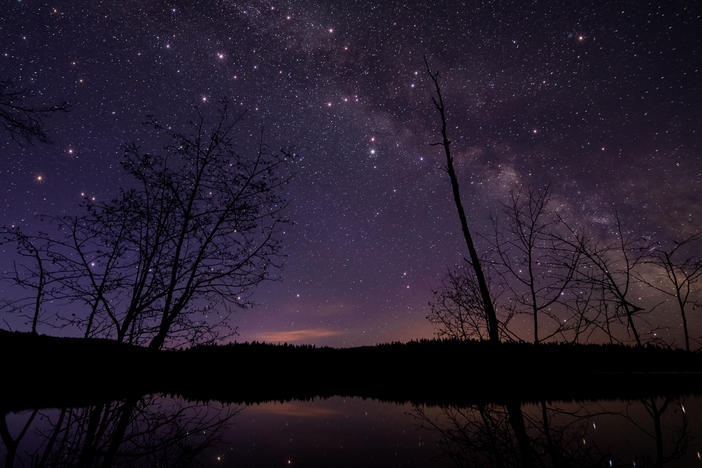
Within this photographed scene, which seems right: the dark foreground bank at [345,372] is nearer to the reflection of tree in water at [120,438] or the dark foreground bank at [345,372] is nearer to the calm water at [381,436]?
the reflection of tree in water at [120,438]

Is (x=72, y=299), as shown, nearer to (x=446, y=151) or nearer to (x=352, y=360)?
(x=446, y=151)

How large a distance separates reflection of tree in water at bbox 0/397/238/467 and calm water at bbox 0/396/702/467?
15mm

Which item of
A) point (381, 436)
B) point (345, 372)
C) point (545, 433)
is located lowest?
point (345, 372)

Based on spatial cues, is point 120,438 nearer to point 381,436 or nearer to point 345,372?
point 381,436

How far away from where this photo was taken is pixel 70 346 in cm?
983

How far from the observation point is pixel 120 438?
326 cm

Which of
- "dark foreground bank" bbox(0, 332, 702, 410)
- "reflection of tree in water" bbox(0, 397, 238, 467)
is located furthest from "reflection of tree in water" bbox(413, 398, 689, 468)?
"reflection of tree in water" bbox(0, 397, 238, 467)

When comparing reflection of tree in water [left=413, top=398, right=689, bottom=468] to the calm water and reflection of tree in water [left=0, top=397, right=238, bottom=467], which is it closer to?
the calm water

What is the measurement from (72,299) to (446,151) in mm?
9146

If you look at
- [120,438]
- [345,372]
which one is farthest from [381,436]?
[345,372]

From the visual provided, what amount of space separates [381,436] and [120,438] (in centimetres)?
298

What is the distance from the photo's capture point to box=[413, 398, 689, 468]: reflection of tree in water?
304cm

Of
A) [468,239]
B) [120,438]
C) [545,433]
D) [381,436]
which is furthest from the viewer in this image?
[468,239]

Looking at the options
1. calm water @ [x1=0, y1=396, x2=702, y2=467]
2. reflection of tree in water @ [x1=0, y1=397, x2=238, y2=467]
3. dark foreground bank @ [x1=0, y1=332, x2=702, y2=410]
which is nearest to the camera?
reflection of tree in water @ [x1=0, y1=397, x2=238, y2=467]
